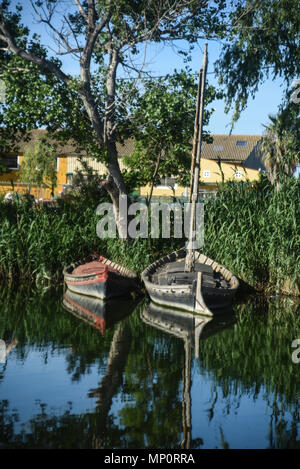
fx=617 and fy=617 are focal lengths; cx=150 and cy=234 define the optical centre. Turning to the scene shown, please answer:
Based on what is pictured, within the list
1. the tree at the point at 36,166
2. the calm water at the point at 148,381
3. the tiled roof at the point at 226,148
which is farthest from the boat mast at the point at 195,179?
the tiled roof at the point at 226,148

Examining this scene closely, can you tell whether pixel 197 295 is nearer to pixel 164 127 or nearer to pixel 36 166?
pixel 164 127

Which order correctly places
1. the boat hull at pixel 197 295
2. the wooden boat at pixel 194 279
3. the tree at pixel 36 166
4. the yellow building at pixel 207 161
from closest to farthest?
the boat hull at pixel 197 295
the wooden boat at pixel 194 279
the tree at pixel 36 166
the yellow building at pixel 207 161

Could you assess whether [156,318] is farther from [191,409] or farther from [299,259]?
[191,409]

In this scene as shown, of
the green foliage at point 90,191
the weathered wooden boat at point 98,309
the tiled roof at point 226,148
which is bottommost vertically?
the weathered wooden boat at point 98,309

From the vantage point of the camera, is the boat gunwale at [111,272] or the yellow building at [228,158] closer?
the boat gunwale at [111,272]

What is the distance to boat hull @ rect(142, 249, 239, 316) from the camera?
14117 mm

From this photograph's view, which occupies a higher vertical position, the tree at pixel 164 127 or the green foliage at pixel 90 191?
the tree at pixel 164 127

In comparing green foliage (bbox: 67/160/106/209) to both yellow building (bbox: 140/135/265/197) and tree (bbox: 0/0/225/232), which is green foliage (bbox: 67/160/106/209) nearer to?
tree (bbox: 0/0/225/232)

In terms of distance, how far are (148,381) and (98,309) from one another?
6.56 meters

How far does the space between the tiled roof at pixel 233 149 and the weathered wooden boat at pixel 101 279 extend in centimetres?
4017

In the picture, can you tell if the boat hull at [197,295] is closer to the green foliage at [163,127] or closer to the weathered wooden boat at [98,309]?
the weathered wooden boat at [98,309]

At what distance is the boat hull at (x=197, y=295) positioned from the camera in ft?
46.3

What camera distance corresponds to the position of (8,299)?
15.9m

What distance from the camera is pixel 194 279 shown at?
14.6 meters
